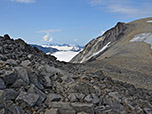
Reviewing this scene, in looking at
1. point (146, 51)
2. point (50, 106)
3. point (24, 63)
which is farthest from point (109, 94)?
point (146, 51)

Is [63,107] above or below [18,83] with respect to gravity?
below

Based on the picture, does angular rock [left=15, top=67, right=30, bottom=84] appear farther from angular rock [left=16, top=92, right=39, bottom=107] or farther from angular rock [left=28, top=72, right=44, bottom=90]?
angular rock [left=16, top=92, right=39, bottom=107]

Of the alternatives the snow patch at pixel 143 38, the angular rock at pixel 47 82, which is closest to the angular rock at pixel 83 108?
the angular rock at pixel 47 82

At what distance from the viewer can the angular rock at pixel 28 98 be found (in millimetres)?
5418

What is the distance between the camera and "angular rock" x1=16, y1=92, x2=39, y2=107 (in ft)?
17.8

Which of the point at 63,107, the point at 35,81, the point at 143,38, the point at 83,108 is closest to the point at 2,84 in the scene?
the point at 35,81

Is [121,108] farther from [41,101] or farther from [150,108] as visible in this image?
[41,101]

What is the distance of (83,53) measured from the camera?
72.4 metres

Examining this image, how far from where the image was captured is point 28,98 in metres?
5.55

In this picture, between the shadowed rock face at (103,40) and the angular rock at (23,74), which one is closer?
the angular rock at (23,74)

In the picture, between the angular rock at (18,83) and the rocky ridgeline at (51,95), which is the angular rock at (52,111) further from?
the angular rock at (18,83)

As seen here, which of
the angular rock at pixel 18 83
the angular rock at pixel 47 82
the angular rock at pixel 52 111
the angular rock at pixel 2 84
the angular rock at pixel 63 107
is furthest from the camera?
the angular rock at pixel 47 82

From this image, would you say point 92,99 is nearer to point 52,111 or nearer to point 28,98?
point 52,111

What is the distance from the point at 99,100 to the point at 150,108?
3.22 metres
